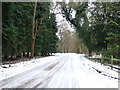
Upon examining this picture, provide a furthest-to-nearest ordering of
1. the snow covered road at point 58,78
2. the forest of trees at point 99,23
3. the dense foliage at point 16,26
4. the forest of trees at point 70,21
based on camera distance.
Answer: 1. the dense foliage at point 16,26
2. the forest of trees at point 70,21
3. the forest of trees at point 99,23
4. the snow covered road at point 58,78

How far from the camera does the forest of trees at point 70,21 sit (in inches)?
578

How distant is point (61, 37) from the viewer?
62.2 m

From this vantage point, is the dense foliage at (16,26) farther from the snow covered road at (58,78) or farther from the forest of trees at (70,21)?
the snow covered road at (58,78)

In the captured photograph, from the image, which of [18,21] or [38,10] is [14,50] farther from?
[38,10]

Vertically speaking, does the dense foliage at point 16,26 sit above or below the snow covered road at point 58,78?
above

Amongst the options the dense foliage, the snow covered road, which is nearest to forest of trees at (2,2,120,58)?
the dense foliage

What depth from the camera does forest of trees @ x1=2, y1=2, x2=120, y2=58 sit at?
14688mm

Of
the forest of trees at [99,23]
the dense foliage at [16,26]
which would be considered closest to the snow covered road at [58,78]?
the forest of trees at [99,23]

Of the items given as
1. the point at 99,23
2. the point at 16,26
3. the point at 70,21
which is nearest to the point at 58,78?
the point at 99,23

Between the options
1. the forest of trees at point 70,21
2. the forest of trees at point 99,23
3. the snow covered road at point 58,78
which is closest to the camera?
the snow covered road at point 58,78

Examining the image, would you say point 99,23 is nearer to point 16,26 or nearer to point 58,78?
point 58,78

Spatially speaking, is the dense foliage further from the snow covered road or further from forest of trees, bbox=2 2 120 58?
the snow covered road

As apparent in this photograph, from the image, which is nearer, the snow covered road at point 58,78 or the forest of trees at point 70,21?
the snow covered road at point 58,78

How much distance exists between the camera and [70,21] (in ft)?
89.1
